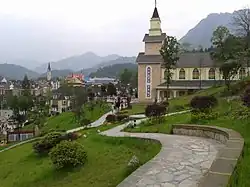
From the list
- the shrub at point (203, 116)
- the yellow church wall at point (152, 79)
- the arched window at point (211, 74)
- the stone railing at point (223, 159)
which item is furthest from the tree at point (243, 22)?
the stone railing at point (223, 159)

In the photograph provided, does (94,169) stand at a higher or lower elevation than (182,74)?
lower

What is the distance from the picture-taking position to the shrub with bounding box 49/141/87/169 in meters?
9.16

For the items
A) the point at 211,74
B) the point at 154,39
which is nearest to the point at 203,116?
the point at 211,74

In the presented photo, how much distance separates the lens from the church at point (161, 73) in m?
42.1

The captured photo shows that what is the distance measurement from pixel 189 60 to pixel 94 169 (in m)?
37.4

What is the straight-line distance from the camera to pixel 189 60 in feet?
145

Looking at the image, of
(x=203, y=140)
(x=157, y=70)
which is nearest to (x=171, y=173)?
(x=203, y=140)

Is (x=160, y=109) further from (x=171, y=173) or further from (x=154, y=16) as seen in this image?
(x=154, y=16)

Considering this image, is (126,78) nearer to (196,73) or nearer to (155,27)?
(155,27)

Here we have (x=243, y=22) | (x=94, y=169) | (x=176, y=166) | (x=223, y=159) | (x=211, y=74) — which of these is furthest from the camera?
(x=211, y=74)

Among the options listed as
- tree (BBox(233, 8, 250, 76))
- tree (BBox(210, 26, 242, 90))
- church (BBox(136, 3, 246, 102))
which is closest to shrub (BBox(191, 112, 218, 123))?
tree (BBox(210, 26, 242, 90))

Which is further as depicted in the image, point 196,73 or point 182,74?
point 182,74

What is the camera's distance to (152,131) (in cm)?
1329

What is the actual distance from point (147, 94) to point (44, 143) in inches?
1222
